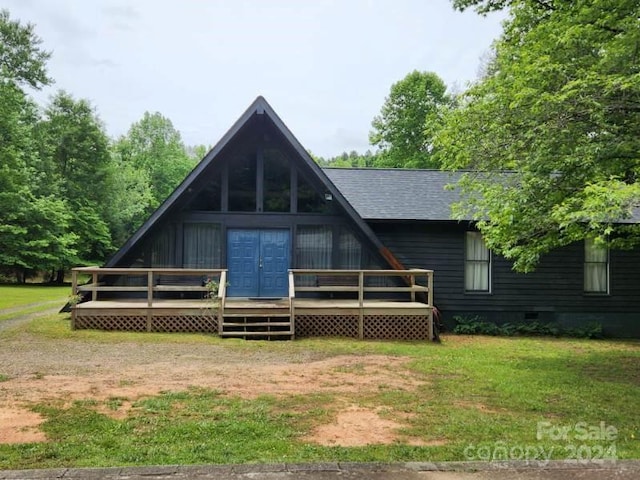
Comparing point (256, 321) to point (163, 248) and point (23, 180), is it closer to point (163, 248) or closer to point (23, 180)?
point (163, 248)

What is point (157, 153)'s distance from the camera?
179 ft

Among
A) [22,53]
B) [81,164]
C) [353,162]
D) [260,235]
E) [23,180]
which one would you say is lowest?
[260,235]

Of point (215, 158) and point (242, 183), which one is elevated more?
point (215, 158)

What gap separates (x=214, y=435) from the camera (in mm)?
4383

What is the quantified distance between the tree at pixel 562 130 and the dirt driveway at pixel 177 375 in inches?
124

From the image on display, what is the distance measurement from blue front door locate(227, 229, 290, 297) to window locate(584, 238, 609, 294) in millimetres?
8299

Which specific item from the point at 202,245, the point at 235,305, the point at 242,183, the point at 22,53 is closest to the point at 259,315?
Result: the point at 235,305

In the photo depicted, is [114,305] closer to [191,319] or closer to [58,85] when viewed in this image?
[191,319]

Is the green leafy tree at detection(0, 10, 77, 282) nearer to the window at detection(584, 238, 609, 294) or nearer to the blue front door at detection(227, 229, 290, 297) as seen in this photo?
the blue front door at detection(227, 229, 290, 297)

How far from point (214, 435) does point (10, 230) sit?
25.1 meters

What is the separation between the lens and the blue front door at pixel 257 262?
12680 mm

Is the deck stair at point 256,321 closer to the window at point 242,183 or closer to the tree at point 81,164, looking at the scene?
the window at point 242,183

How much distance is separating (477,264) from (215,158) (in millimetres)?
7518

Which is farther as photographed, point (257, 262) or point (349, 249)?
point (349, 249)
